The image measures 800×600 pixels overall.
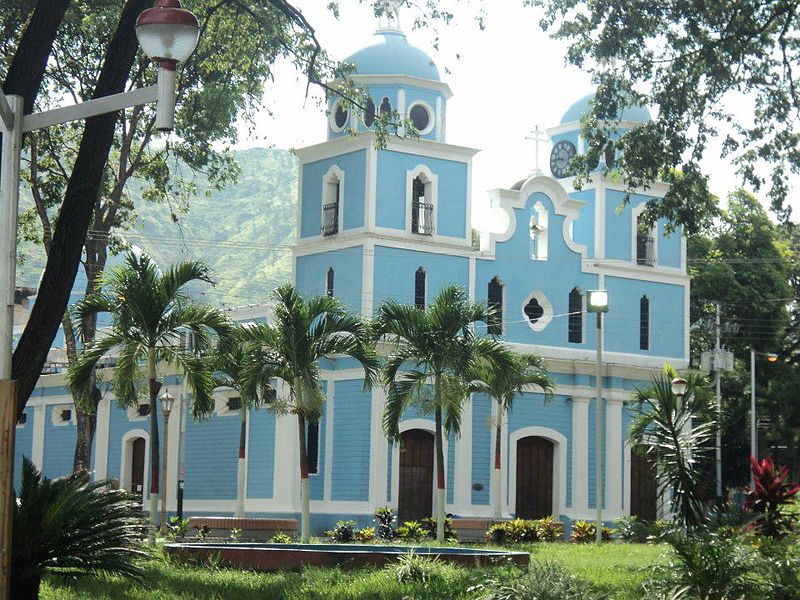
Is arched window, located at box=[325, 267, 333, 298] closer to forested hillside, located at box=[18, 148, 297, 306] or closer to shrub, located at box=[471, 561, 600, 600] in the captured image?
shrub, located at box=[471, 561, 600, 600]

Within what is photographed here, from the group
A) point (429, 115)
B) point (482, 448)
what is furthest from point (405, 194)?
point (482, 448)

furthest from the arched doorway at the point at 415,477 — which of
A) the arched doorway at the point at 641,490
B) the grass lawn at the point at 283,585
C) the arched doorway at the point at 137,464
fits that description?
the grass lawn at the point at 283,585

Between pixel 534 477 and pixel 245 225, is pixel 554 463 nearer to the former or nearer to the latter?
pixel 534 477

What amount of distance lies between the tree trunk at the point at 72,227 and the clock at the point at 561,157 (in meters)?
27.4

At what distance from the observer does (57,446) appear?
41812 millimetres

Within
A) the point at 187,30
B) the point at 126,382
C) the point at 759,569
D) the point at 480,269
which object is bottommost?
the point at 759,569

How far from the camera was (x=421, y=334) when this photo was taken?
84.3ft

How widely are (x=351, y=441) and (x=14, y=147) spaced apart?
25748mm

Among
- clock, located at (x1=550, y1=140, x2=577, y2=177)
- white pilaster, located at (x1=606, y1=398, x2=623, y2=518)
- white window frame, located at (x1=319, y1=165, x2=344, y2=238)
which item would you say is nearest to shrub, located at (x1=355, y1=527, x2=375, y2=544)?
white window frame, located at (x1=319, y1=165, x2=344, y2=238)

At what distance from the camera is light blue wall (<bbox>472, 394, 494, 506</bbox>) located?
119 ft

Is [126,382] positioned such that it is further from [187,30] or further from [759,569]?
[187,30]

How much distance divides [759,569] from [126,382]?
13.1 m

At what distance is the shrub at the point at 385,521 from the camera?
29.6 meters

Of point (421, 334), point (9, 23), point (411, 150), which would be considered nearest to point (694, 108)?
point (421, 334)
